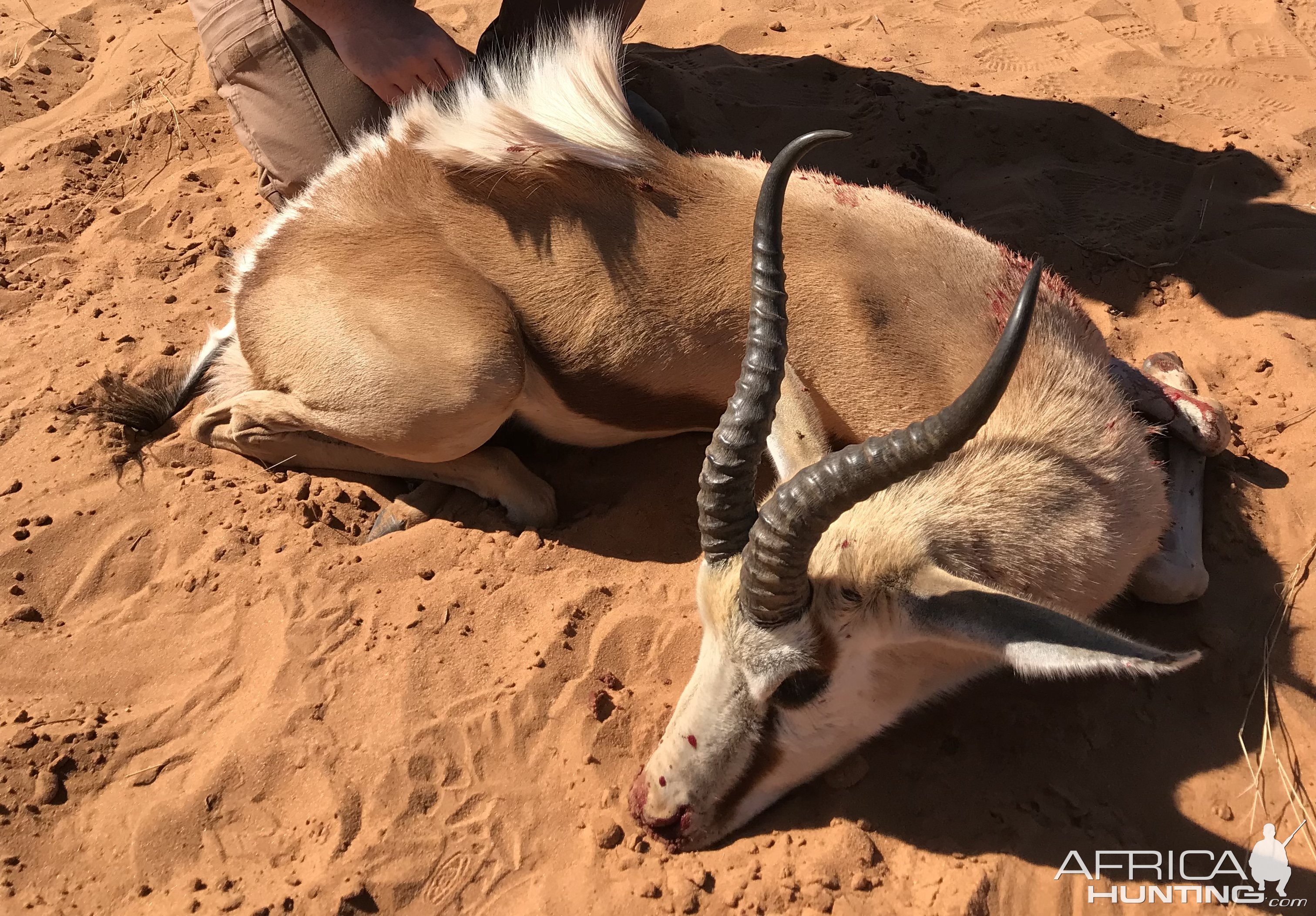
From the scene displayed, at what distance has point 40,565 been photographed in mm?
4105

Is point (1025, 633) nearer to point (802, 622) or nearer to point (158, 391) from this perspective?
point (802, 622)

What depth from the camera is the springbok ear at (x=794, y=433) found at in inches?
123

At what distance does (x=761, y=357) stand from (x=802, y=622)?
0.82 meters

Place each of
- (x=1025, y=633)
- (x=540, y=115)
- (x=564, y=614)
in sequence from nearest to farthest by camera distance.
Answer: (x=1025, y=633) → (x=564, y=614) → (x=540, y=115)

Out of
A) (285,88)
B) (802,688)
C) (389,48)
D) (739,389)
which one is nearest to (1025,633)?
(802,688)

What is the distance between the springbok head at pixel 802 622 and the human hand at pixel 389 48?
2826 millimetres

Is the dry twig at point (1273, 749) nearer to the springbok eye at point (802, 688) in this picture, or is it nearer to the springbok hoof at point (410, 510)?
the springbok eye at point (802, 688)

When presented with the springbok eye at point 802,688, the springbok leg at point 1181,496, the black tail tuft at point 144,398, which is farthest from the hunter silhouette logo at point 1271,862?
the black tail tuft at point 144,398

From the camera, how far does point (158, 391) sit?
4742mm

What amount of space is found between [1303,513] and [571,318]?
3.29 meters

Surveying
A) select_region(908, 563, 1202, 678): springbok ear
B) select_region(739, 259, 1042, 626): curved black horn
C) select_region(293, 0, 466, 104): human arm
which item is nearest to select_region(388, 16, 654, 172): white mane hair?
select_region(293, 0, 466, 104): human arm

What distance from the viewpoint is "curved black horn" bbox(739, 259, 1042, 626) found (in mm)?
2186

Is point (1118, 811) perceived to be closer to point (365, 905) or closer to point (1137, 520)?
point (1137, 520)

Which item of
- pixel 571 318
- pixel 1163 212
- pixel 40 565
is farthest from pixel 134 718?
pixel 1163 212
